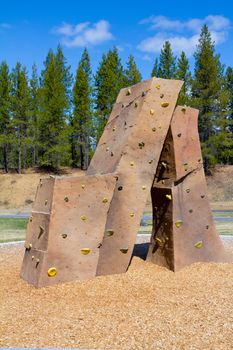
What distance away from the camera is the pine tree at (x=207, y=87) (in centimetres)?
3769

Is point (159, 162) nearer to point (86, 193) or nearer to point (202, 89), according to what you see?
point (86, 193)

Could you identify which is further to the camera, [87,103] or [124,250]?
[87,103]

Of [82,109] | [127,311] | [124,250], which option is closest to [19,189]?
[82,109]

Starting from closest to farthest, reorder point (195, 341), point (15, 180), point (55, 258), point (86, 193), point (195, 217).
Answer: point (195, 341)
point (55, 258)
point (86, 193)
point (195, 217)
point (15, 180)

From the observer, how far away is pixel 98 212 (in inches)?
254

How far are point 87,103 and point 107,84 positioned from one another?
2491 millimetres

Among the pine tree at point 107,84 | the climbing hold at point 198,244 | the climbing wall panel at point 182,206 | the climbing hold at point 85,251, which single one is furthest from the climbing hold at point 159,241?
the pine tree at point 107,84

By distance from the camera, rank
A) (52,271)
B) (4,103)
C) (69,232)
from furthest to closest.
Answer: (4,103) < (69,232) < (52,271)

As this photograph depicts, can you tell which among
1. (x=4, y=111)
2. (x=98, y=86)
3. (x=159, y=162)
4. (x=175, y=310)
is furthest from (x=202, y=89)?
(x=175, y=310)

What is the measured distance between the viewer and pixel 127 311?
5.15m

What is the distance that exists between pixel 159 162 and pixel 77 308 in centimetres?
Result: 325

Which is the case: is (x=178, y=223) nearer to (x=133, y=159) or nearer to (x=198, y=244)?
(x=198, y=244)

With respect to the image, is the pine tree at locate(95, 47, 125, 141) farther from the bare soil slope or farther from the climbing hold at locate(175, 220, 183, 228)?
the climbing hold at locate(175, 220, 183, 228)

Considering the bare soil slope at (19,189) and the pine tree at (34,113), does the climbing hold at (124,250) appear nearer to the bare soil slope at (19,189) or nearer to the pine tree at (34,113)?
the bare soil slope at (19,189)
